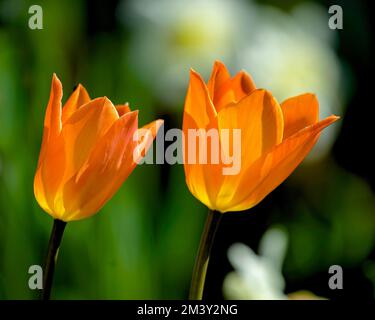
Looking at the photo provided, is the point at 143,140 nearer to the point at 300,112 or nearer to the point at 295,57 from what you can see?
the point at 300,112

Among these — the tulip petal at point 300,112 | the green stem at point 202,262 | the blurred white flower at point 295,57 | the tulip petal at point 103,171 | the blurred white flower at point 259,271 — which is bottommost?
the blurred white flower at point 259,271

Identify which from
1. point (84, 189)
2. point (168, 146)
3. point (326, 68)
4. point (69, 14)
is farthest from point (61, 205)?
point (326, 68)

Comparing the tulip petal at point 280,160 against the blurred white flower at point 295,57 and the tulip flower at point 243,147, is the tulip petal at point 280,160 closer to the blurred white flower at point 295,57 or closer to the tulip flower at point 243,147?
the tulip flower at point 243,147

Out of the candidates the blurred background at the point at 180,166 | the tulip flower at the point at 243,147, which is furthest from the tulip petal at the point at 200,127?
the blurred background at the point at 180,166

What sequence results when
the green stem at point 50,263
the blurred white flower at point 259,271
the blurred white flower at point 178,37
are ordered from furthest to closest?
Answer: the blurred white flower at point 178,37, the blurred white flower at point 259,271, the green stem at point 50,263

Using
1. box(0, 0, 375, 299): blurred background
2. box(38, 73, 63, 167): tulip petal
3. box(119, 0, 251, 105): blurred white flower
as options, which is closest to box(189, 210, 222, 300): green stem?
box(38, 73, 63, 167): tulip petal

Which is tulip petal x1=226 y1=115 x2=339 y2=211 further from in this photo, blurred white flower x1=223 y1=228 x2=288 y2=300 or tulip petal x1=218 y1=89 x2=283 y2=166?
blurred white flower x1=223 y1=228 x2=288 y2=300

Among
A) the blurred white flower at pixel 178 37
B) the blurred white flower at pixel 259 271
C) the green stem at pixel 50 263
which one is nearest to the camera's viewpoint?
the green stem at pixel 50 263

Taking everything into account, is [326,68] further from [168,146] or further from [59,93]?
[59,93]
